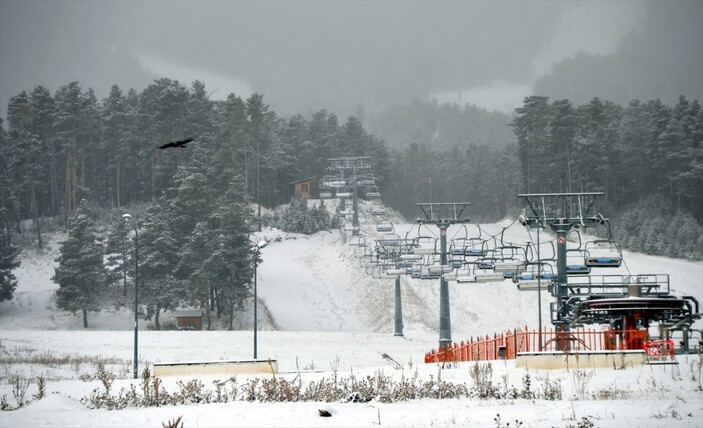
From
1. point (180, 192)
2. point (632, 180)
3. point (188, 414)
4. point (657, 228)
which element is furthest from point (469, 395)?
point (632, 180)

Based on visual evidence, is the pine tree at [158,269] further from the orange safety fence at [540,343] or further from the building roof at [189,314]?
the orange safety fence at [540,343]

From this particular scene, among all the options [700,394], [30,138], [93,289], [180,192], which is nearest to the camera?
[700,394]

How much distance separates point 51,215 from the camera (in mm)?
111188

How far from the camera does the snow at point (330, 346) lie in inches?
727

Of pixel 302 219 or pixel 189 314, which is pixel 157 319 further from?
pixel 302 219

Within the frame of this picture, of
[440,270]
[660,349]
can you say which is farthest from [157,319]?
[660,349]

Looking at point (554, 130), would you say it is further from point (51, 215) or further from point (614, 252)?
point (51, 215)

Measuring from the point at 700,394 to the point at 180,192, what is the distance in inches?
2560

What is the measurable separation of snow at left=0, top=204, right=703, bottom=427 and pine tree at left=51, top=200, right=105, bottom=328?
2.40 metres

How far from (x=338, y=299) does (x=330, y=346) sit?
28.1m

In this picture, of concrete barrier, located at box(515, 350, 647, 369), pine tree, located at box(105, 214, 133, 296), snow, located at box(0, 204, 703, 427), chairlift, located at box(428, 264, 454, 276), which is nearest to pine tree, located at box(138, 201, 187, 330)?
pine tree, located at box(105, 214, 133, 296)

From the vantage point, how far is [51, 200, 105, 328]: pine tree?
7138cm

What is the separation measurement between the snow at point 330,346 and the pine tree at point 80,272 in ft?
7.86

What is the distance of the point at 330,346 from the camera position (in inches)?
2175
